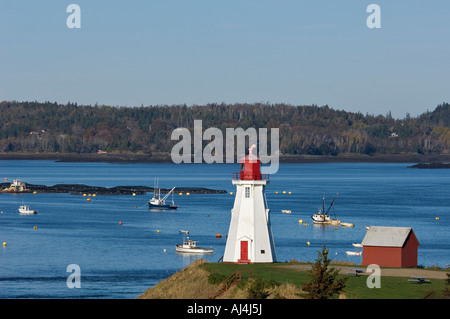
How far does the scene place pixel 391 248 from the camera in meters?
51.5

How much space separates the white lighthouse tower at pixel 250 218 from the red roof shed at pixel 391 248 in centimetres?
701

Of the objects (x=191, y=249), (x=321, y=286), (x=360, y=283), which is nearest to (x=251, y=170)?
(x=360, y=283)

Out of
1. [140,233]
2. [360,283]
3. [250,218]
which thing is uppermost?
[250,218]

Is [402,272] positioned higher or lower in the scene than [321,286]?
lower

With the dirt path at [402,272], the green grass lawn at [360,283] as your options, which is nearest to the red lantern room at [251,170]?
the green grass lawn at [360,283]

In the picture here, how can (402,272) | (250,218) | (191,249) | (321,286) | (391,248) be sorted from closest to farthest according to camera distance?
(321,286)
(402,272)
(250,218)
(391,248)
(191,249)

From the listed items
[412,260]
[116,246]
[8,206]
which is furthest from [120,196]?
[412,260]

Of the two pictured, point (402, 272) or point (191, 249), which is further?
point (191, 249)

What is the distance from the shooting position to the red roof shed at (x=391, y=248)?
168ft

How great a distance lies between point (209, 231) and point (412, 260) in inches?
2139

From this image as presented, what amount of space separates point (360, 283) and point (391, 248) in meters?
10.7

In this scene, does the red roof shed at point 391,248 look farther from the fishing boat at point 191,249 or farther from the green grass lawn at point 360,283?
the fishing boat at point 191,249

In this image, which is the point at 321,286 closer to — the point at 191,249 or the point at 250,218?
the point at 250,218
